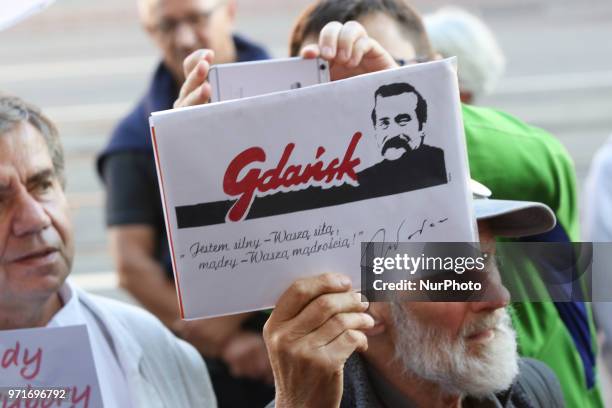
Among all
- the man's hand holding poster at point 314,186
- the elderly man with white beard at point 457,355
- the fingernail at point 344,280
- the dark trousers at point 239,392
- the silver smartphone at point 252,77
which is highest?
the silver smartphone at point 252,77

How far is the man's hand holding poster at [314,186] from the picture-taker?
5.97 ft

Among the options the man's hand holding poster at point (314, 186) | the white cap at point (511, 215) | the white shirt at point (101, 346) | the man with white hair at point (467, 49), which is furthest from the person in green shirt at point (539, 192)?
the man with white hair at point (467, 49)

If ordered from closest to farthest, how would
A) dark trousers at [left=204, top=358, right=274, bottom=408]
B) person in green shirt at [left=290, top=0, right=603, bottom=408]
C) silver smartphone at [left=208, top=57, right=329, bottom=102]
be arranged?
silver smartphone at [left=208, top=57, right=329, bottom=102]
person in green shirt at [left=290, top=0, right=603, bottom=408]
dark trousers at [left=204, top=358, right=274, bottom=408]

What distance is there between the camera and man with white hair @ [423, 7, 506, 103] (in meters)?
3.71

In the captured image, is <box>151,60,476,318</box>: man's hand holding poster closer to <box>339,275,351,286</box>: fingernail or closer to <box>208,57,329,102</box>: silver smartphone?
<box>339,275,351,286</box>: fingernail

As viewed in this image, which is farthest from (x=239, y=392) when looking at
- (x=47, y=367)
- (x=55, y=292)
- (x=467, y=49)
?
(x=47, y=367)

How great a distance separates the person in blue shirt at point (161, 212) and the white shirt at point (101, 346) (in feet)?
4.25

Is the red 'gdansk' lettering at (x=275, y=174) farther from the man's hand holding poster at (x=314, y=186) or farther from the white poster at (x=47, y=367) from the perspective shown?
the white poster at (x=47, y=367)

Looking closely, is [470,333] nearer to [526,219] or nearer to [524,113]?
[526,219]

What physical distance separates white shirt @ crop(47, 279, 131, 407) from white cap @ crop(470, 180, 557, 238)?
2.57ft

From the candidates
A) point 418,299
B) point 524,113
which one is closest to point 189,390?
point 418,299

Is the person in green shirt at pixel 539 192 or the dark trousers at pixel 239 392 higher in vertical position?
the person in green shirt at pixel 539 192

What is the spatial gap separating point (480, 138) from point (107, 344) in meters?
0.91

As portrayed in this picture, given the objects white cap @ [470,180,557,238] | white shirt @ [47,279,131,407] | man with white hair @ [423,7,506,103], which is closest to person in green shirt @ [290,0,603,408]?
white cap @ [470,180,557,238]
